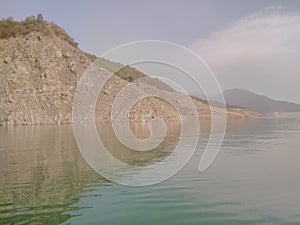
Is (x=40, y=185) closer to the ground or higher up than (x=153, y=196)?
higher up

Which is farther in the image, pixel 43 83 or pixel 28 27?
pixel 28 27

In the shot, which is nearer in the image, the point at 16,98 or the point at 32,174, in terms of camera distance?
the point at 32,174

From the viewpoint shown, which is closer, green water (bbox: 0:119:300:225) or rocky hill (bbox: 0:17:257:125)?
green water (bbox: 0:119:300:225)

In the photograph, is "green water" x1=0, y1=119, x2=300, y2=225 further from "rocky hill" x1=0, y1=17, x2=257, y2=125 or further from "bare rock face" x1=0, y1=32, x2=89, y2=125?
"rocky hill" x1=0, y1=17, x2=257, y2=125

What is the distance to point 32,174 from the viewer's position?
21109mm

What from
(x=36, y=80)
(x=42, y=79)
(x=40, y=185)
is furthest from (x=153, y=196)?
(x=36, y=80)

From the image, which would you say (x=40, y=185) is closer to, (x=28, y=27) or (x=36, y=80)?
(x=36, y=80)

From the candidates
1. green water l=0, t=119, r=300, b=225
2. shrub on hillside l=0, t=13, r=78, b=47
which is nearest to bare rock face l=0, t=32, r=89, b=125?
shrub on hillside l=0, t=13, r=78, b=47

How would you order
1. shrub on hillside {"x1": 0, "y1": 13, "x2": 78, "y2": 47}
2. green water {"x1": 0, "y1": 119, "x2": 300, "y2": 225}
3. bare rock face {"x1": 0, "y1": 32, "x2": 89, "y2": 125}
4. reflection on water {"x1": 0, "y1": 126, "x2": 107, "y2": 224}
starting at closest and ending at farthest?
green water {"x1": 0, "y1": 119, "x2": 300, "y2": 225} < reflection on water {"x1": 0, "y1": 126, "x2": 107, "y2": 224} < bare rock face {"x1": 0, "y1": 32, "x2": 89, "y2": 125} < shrub on hillside {"x1": 0, "y1": 13, "x2": 78, "y2": 47}

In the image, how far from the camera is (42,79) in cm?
10250

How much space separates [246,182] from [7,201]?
11.6m

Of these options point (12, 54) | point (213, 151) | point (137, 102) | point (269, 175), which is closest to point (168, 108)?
point (137, 102)

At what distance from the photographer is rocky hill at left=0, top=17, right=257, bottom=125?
9544 cm

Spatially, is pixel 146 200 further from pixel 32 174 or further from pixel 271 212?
pixel 32 174
